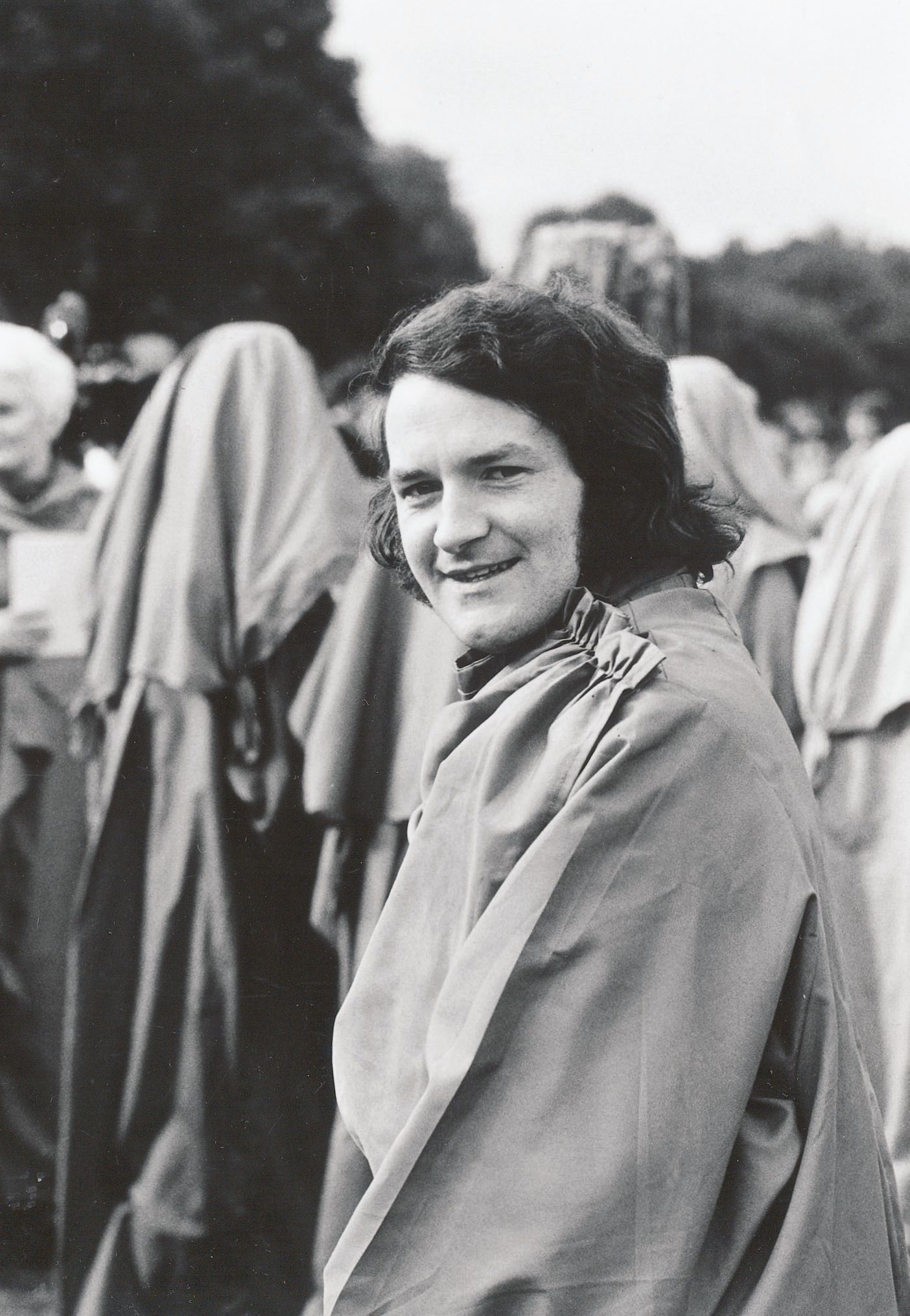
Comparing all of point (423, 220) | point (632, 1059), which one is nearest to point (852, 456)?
point (423, 220)

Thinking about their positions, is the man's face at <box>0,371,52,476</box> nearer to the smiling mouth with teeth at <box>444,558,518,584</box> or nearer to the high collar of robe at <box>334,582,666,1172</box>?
the smiling mouth with teeth at <box>444,558,518,584</box>

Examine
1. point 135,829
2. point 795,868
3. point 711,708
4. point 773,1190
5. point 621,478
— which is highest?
point 621,478

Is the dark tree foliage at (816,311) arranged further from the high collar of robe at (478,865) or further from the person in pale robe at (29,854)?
the high collar of robe at (478,865)

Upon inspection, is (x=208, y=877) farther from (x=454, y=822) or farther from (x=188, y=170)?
(x=188, y=170)

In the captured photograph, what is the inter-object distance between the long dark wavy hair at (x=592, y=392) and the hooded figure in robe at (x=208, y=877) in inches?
72.2

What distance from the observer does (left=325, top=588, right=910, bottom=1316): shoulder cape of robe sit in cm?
124

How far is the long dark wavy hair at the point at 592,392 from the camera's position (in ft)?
5.16

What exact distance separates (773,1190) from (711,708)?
1.37 feet

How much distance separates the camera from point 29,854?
409 centimetres

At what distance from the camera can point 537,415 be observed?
158cm

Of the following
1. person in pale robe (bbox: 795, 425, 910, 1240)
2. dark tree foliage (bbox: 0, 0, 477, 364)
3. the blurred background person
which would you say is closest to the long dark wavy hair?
person in pale robe (bbox: 795, 425, 910, 1240)

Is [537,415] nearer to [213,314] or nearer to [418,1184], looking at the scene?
[418,1184]

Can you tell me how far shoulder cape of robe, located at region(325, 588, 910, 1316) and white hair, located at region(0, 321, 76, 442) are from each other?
10.8ft

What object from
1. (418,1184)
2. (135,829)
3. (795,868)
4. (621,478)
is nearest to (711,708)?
(795,868)
